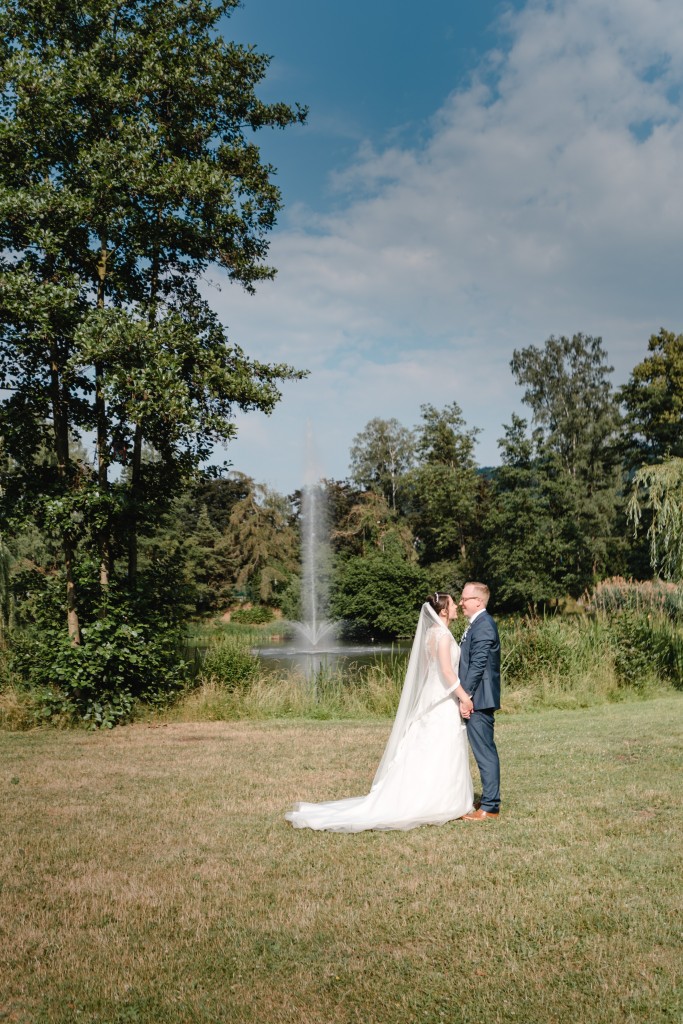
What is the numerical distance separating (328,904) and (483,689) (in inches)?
92.5

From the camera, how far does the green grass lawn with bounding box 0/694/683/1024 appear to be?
338cm

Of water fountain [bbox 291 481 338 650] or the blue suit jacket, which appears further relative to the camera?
water fountain [bbox 291 481 338 650]

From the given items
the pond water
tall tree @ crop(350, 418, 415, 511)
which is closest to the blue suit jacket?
the pond water

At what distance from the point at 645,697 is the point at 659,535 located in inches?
165

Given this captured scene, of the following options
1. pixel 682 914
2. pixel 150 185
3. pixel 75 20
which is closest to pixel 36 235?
pixel 150 185

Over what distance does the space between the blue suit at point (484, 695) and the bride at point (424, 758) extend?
0.10m

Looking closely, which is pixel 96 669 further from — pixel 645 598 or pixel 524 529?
pixel 524 529

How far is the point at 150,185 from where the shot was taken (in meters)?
11.3

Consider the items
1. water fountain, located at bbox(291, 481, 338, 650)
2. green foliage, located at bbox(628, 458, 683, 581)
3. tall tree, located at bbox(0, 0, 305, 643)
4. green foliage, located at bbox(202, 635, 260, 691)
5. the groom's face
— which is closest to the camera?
the groom's face

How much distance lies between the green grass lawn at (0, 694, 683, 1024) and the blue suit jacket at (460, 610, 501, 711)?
923mm

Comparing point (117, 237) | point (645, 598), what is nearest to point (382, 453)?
point (645, 598)

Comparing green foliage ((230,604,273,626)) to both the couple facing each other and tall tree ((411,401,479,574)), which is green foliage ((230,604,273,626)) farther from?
the couple facing each other

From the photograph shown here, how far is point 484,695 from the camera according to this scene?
6.23 m

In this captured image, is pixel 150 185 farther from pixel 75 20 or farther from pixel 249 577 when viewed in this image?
pixel 249 577
